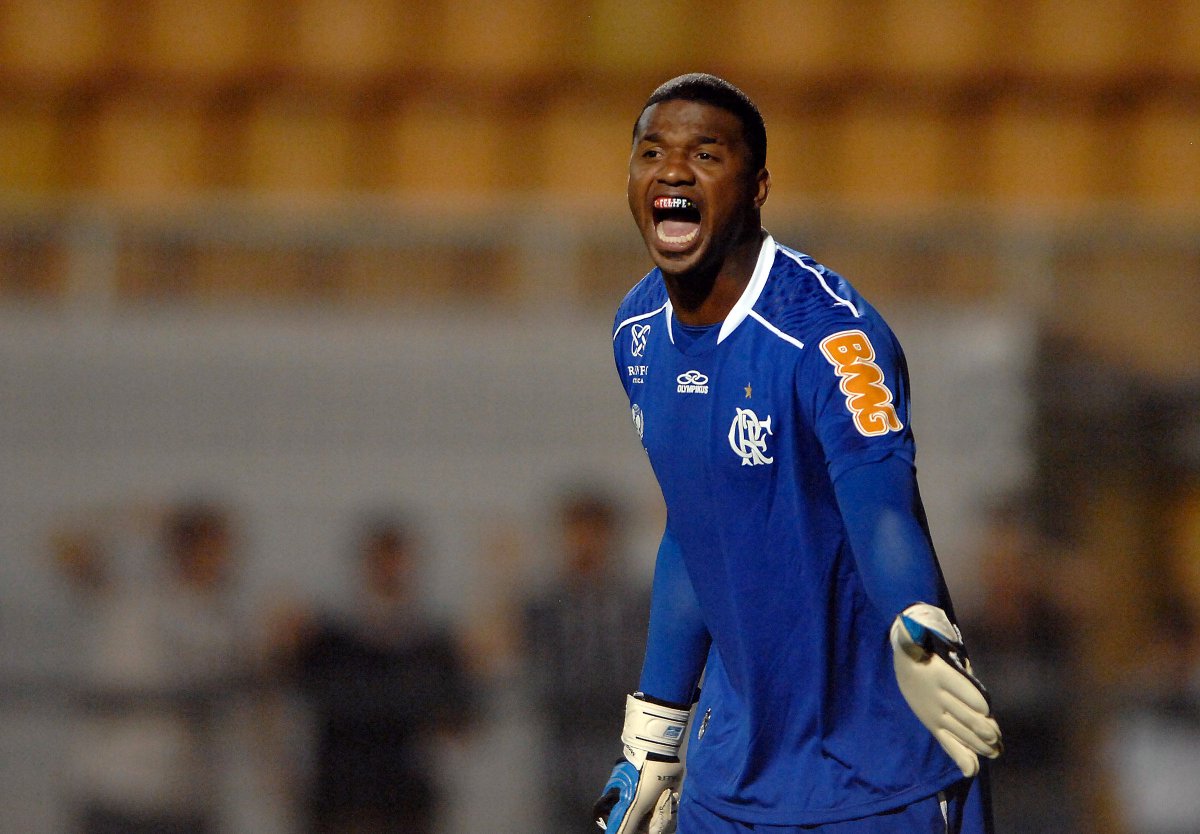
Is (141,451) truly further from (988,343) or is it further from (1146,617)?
(1146,617)

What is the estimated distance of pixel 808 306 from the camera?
89.4 inches

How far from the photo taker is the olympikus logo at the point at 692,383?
2344 millimetres

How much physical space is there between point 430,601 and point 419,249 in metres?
1.18

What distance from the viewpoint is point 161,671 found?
15.3ft

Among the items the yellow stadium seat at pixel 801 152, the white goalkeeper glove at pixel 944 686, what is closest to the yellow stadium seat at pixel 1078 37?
the yellow stadium seat at pixel 801 152

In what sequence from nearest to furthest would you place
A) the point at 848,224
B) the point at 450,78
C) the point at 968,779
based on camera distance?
1. the point at 968,779
2. the point at 848,224
3. the point at 450,78

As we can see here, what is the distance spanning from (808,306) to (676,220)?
0.80ft

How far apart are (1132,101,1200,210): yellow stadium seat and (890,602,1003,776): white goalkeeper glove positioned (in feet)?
18.1

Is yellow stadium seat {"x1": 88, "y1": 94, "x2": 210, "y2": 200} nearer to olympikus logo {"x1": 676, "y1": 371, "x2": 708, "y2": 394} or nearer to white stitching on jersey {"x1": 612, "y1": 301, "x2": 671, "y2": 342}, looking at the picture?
white stitching on jersey {"x1": 612, "y1": 301, "x2": 671, "y2": 342}

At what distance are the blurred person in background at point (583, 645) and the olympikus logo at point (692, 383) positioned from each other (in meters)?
2.31

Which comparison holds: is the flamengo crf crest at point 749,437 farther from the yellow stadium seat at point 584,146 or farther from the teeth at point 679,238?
the yellow stadium seat at point 584,146

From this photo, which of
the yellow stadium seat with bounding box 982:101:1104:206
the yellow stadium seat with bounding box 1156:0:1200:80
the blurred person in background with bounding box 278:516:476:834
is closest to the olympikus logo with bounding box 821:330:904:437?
the blurred person in background with bounding box 278:516:476:834

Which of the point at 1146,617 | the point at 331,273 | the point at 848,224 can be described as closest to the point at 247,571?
the point at 331,273

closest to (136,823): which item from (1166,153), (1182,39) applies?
(1166,153)
